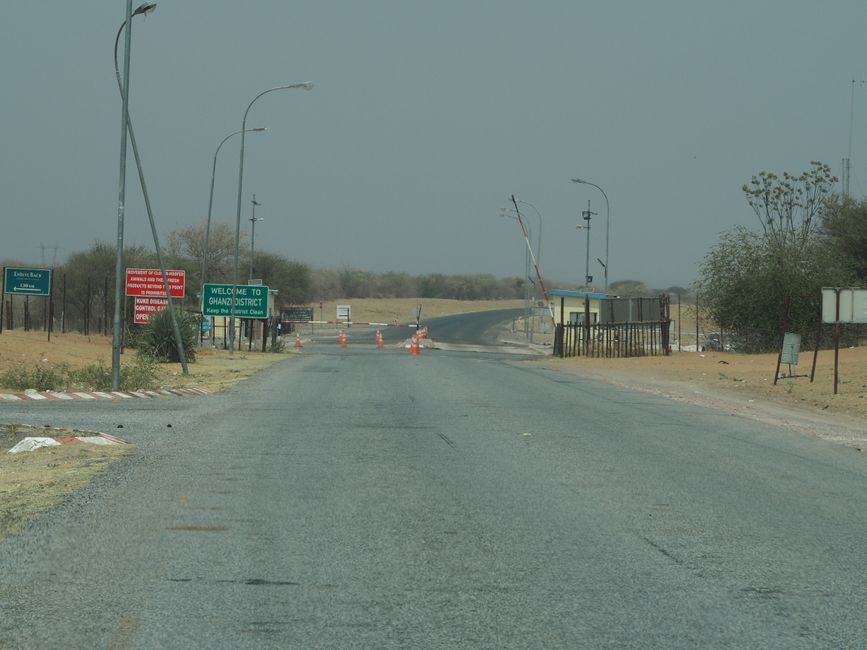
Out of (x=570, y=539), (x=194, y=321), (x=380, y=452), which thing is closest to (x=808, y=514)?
(x=570, y=539)

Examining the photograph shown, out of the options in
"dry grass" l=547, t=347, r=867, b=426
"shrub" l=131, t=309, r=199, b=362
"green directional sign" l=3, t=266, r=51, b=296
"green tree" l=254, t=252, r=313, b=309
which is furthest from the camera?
"green tree" l=254, t=252, r=313, b=309

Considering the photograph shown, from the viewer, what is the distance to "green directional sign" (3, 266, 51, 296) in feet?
136

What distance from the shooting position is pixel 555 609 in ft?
20.0

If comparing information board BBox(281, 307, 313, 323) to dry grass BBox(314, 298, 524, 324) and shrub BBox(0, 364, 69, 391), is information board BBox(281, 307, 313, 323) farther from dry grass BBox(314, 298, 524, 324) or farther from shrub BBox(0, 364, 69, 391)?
shrub BBox(0, 364, 69, 391)

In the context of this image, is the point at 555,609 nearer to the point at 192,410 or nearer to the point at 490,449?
the point at 490,449

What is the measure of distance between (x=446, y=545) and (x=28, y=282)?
3773cm

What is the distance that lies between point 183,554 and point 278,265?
115 metres

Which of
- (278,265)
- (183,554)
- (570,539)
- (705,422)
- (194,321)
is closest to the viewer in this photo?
(183,554)

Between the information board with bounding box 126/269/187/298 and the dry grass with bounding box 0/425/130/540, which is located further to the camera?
the information board with bounding box 126/269/187/298

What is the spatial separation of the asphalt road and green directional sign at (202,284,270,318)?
110 ft

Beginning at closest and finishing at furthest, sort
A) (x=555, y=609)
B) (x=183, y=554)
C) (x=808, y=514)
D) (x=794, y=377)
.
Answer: (x=555, y=609) → (x=183, y=554) → (x=808, y=514) → (x=794, y=377)

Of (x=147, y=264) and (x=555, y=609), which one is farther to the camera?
(x=147, y=264)

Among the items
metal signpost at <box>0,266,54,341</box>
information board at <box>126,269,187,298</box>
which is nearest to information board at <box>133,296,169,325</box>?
information board at <box>126,269,187,298</box>

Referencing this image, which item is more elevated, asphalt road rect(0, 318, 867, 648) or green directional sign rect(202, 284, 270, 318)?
green directional sign rect(202, 284, 270, 318)
